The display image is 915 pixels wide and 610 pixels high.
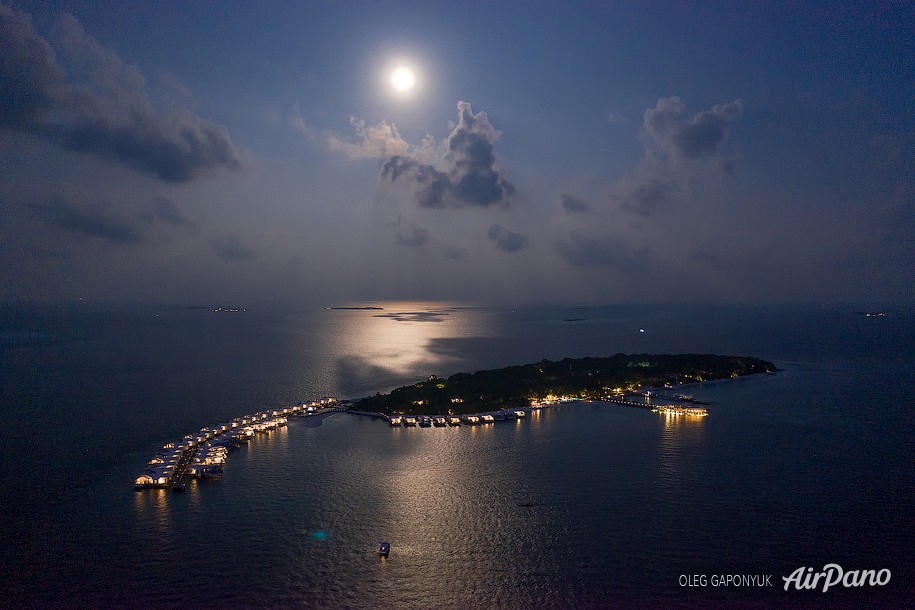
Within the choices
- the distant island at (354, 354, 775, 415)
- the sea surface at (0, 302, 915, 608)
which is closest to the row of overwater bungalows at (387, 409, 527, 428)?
the distant island at (354, 354, 775, 415)

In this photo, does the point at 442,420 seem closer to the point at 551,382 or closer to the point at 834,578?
the point at 551,382

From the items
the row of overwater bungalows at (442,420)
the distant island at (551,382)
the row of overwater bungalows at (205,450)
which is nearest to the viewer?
the row of overwater bungalows at (205,450)

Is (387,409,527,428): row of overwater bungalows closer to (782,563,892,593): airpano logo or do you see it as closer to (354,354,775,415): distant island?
(354,354,775,415): distant island

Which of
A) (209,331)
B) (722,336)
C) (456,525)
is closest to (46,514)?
(456,525)

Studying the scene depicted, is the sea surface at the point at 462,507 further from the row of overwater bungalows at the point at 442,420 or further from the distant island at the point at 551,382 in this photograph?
the distant island at the point at 551,382

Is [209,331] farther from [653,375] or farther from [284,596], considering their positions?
[284,596]

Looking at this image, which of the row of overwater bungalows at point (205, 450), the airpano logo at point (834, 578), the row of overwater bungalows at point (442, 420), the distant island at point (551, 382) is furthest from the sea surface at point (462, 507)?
the distant island at point (551, 382)

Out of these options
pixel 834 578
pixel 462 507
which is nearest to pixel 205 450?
pixel 462 507
